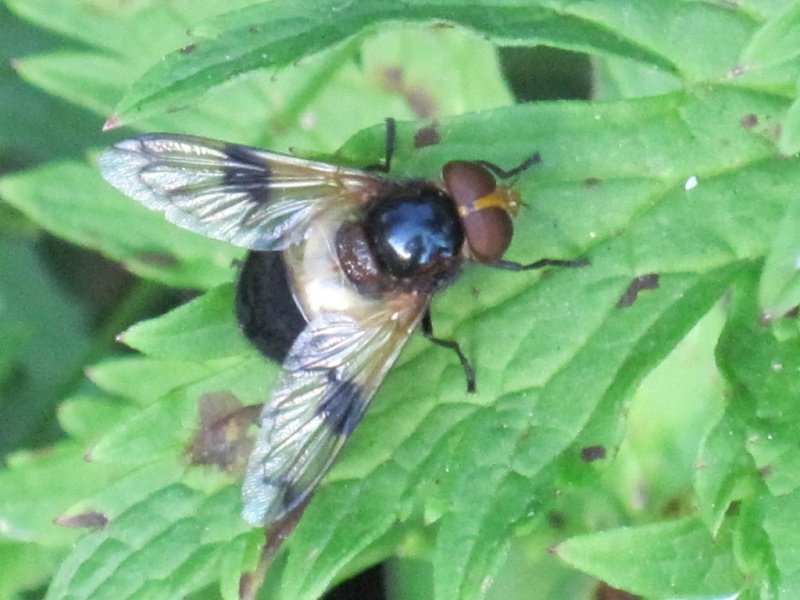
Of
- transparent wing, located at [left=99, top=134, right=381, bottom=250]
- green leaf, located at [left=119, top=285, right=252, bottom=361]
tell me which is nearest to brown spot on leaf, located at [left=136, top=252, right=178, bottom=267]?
transparent wing, located at [left=99, top=134, right=381, bottom=250]

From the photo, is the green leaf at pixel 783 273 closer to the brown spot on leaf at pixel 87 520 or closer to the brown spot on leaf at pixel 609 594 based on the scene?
the brown spot on leaf at pixel 609 594

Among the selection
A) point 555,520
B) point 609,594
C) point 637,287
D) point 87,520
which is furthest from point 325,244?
point 609,594

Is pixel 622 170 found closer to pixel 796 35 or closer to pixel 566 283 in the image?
pixel 566 283

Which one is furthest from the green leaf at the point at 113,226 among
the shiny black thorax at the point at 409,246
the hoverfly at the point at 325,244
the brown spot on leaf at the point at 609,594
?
the brown spot on leaf at the point at 609,594

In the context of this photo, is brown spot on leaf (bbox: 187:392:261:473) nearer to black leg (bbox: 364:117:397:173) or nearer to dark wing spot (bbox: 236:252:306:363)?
dark wing spot (bbox: 236:252:306:363)

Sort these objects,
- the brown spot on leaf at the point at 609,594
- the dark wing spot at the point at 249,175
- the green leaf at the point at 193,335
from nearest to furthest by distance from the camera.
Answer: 1. the green leaf at the point at 193,335
2. the dark wing spot at the point at 249,175
3. the brown spot on leaf at the point at 609,594

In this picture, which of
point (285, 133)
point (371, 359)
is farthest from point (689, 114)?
point (285, 133)
